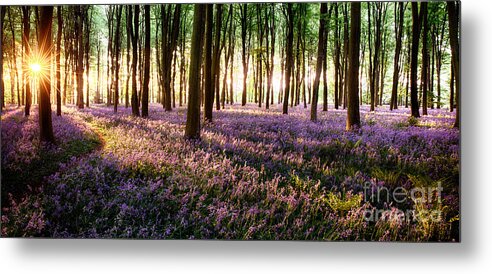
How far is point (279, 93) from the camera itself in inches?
173

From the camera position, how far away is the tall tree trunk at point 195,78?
425cm

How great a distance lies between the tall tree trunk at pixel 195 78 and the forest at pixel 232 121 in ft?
0.05

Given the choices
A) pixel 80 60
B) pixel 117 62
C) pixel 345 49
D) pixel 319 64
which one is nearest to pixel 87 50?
pixel 80 60

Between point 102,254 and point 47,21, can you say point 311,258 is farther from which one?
point 47,21

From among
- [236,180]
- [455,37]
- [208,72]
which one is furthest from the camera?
[208,72]

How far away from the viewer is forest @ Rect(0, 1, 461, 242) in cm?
397

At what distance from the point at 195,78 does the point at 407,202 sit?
107 inches

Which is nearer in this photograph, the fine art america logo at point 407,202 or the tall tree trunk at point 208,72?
the fine art america logo at point 407,202

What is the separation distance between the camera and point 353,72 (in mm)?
4234

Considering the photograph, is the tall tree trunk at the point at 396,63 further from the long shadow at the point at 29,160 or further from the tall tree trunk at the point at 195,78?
the long shadow at the point at 29,160

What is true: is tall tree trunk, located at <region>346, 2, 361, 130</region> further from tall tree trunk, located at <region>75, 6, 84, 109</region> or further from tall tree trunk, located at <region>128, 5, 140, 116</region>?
tall tree trunk, located at <region>75, 6, 84, 109</region>

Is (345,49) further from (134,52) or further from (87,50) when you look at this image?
(87,50)

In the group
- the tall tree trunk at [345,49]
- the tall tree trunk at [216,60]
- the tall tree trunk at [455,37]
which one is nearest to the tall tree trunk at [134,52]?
the tall tree trunk at [216,60]

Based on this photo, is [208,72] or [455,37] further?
[208,72]
